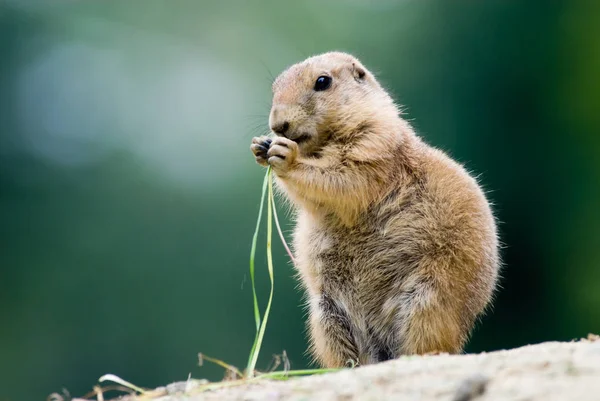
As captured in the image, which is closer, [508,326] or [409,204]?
[409,204]

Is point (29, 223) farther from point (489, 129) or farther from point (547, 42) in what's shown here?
point (547, 42)

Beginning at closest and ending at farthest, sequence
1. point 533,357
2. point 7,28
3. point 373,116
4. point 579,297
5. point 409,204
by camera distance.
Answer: point 533,357, point 409,204, point 373,116, point 579,297, point 7,28

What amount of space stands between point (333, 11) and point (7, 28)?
4.37 metres

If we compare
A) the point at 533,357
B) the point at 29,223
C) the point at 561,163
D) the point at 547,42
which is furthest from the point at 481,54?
the point at 533,357

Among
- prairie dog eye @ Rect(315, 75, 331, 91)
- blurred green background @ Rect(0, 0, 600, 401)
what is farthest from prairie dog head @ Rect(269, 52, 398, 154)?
blurred green background @ Rect(0, 0, 600, 401)

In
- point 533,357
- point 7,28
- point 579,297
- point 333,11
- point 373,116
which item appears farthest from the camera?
point 7,28

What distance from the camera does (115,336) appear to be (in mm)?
9406

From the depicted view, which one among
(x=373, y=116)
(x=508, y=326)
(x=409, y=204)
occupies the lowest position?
(x=508, y=326)

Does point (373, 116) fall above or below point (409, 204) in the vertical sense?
above

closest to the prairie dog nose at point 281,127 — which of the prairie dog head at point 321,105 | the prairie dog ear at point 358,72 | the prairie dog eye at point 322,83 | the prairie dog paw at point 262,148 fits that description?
the prairie dog head at point 321,105

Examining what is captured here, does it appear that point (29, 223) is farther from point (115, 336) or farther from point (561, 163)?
point (561, 163)

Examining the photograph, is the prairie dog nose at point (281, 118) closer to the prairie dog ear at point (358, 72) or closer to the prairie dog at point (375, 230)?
the prairie dog at point (375, 230)

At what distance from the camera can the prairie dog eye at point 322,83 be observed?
15.3 ft

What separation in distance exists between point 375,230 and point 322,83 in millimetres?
930
